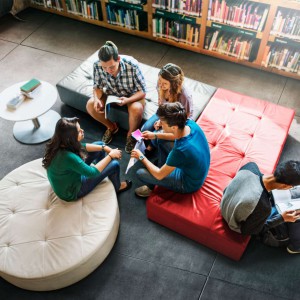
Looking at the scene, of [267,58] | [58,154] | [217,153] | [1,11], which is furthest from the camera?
[1,11]

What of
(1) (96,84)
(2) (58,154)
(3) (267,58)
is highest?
(2) (58,154)

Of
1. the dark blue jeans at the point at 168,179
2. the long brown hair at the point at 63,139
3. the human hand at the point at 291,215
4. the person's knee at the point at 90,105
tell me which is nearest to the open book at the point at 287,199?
the human hand at the point at 291,215

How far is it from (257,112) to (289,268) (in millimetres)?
1426

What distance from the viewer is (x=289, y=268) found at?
2.51 metres

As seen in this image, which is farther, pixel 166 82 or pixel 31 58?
pixel 31 58

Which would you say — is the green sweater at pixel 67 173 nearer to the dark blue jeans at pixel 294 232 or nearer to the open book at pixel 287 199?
the open book at pixel 287 199

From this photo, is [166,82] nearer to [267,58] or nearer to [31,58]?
[267,58]

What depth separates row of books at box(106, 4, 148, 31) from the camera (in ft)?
14.6

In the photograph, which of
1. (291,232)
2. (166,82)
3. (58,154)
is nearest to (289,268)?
(291,232)

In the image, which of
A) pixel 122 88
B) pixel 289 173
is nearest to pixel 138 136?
pixel 122 88

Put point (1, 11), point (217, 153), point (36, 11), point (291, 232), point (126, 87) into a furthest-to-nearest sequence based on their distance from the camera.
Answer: point (36, 11), point (1, 11), point (126, 87), point (217, 153), point (291, 232)

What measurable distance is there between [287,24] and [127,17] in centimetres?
207

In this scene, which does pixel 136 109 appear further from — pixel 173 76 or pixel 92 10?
pixel 92 10

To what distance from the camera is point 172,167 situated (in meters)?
2.36
